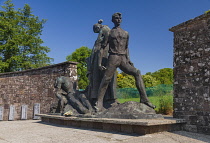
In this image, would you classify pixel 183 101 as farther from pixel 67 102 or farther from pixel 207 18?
pixel 67 102

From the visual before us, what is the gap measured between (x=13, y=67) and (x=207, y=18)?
2059cm

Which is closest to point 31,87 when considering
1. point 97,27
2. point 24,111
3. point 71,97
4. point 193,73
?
point 24,111

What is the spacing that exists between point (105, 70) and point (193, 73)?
2.19m

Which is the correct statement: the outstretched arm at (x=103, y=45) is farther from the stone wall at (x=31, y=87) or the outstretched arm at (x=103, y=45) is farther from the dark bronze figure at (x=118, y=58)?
the stone wall at (x=31, y=87)

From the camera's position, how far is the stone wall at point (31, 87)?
1091cm

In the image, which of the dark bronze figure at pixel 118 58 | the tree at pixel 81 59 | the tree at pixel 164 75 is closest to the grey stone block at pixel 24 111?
the dark bronze figure at pixel 118 58

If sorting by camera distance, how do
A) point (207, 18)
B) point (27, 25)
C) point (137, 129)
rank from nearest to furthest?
1. point (137, 129)
2. point (207, 18)
3. point (27, 25)

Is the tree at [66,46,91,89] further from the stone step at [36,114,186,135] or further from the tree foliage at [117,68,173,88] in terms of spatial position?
the stone step at [36,114,186,135]

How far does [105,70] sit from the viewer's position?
576 cm

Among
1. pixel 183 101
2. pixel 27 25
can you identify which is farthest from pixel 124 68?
pixel 27 25

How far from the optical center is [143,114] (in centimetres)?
473

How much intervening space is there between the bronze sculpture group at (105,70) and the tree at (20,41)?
53.5ft

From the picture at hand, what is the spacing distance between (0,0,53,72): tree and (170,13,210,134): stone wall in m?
18.4

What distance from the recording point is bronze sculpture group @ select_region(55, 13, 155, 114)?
5.61 metres
